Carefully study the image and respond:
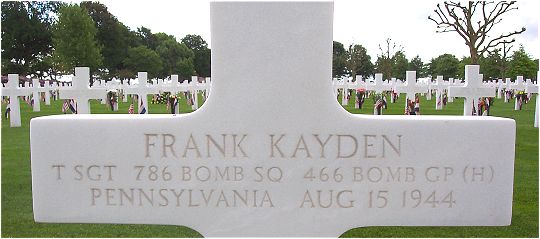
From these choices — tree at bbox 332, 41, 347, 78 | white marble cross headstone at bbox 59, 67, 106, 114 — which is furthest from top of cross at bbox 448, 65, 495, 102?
tree at bbox 332, 41, 347, 78

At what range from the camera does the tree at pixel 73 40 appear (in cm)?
4169

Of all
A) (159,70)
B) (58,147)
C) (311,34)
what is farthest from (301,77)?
(159,70)

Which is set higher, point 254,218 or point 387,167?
point 387,167

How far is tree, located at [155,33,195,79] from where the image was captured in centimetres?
6191

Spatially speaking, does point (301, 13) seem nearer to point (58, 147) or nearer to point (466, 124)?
point (466, 124)

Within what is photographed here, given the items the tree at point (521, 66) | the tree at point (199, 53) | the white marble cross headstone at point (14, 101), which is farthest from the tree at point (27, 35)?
the tree at point (521, 66)

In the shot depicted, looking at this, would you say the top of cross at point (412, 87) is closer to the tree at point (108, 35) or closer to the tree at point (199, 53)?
the tree at point (108, 35)

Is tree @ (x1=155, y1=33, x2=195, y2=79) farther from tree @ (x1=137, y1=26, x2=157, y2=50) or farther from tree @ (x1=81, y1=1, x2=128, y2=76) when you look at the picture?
tree @ (x1=81, y1=1, x2=128, y2=76)

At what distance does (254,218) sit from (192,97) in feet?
60.7

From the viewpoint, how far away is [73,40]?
4184cm

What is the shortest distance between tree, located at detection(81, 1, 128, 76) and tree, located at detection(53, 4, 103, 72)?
9967 millimetres

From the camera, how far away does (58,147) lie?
227cm

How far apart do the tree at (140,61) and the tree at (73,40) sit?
10973mm

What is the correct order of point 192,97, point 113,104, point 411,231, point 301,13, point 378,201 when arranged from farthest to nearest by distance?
1. point 192,97
2. point 113,104
3. point 411,231
4. point 378,201
5. point 301,13
